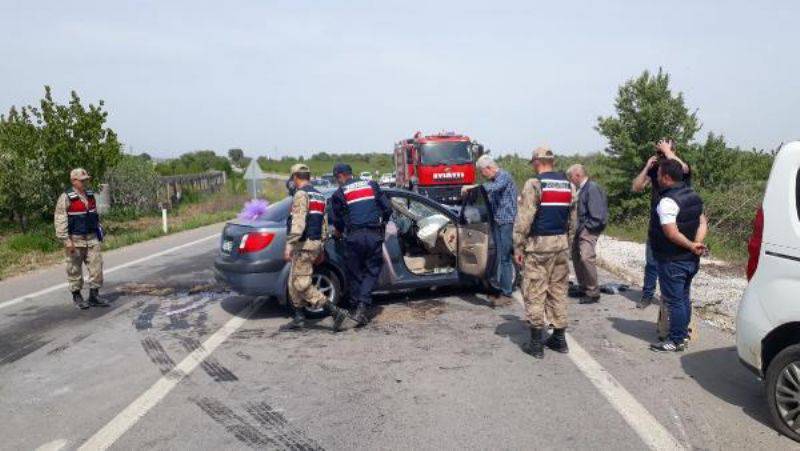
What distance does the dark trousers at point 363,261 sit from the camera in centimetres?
648

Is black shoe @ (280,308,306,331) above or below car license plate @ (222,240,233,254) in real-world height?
below

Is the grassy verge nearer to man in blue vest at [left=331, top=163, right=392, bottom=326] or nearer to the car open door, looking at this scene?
man in blue vest at [left=331, top=163, right=392, bottom=326]

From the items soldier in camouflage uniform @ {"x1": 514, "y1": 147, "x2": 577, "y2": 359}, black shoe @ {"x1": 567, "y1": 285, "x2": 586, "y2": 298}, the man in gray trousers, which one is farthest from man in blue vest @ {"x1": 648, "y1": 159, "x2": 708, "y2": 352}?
black shoe @ {"x1": 567, "y1": 285, "x2": 586, "y2": 298}

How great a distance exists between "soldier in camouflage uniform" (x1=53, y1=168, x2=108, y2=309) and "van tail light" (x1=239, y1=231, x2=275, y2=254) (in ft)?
7.58

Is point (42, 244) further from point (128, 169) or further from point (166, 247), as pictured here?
point (128, 169)

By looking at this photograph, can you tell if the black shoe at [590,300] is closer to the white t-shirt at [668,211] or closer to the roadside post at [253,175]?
the white t-shirt at [668,211]

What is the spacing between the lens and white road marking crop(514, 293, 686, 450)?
12.5ft

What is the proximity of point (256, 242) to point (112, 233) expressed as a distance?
14.5 m

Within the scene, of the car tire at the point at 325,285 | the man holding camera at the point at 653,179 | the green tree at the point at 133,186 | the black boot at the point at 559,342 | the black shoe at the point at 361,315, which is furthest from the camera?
the green tree at the point at 133,186

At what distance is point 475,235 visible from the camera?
7.27 meters

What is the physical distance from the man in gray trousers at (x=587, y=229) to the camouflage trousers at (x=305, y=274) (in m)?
3.14

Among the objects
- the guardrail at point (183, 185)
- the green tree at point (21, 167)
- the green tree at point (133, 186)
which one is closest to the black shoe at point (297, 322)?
the green tree at point (21, 167)

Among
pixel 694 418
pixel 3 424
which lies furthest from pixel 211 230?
pixel 694 418

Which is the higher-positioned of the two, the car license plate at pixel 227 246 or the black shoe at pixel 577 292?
the car license plate at pixel 227 246
